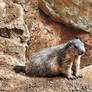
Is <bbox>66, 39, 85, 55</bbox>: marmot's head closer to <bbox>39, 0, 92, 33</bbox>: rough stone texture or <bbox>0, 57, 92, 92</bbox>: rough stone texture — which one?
<bbox>0, 57, 92, 92</bbox>: rough stone texture

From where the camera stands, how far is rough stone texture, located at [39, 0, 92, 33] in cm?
815

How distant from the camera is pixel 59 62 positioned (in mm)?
5039

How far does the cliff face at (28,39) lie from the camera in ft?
15.5

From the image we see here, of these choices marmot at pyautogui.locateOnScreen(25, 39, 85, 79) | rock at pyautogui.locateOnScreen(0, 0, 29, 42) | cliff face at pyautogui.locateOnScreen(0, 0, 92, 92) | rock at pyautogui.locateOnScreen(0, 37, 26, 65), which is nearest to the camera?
cliff face at pyautogui.locateOnScreen(0, 0, 92, 92)

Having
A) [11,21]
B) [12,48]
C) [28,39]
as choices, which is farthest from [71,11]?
[12,48]

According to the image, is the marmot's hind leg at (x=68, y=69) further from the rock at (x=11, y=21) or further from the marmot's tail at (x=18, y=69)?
the rock at (x=11, y=21)

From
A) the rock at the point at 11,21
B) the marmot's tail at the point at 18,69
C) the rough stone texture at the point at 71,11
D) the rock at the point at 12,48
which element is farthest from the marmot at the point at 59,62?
the rough stone texture at the point at 71,11

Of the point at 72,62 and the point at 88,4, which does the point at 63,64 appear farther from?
the point at 88,4

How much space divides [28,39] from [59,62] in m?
2.43

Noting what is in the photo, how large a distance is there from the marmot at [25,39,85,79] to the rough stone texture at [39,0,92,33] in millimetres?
3132

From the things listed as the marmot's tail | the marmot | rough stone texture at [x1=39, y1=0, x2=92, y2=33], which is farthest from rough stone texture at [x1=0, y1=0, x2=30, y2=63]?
rough stone texture at [x1=39, y1=0, x2=92, y2=33]

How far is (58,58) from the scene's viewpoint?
5059mm

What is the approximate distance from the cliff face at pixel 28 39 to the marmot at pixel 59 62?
19cm

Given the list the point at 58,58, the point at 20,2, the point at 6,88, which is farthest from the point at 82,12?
the point at 6,88
